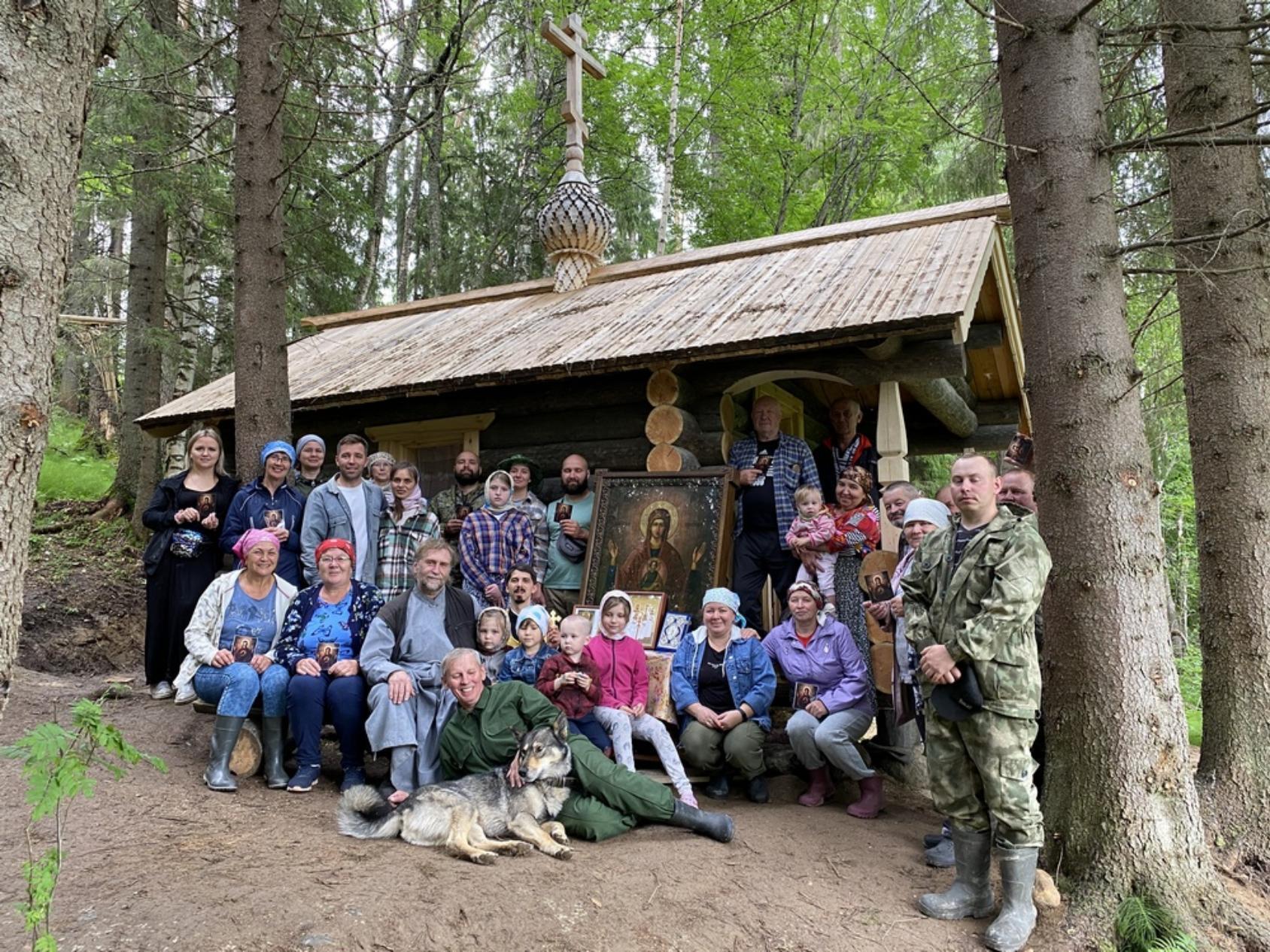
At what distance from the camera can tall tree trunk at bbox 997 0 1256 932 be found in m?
3.46

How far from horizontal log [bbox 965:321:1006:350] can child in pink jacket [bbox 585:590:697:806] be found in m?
4.41

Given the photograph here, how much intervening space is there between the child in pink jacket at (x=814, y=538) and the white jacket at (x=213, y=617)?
322 cm

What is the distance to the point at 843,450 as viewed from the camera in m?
7.61

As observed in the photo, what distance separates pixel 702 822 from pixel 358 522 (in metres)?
3.25

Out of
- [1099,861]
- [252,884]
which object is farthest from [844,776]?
[252,884]

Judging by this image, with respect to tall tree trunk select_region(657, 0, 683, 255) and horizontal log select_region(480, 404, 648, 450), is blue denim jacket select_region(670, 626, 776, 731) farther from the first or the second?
tall tree trunk select_region(657, 0, 683, 255)

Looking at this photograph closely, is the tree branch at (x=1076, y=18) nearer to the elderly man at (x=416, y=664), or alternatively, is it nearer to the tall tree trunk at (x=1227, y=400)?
the tall tree trunk at (x=1227, y=400)

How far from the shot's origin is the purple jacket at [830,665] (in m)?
4.87

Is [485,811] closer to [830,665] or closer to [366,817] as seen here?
[366,817]

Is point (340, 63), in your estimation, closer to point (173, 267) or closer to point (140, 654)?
point (173, 267)

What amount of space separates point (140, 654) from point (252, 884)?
682cm

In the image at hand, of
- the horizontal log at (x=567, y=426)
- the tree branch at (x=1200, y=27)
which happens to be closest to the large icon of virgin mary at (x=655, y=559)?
the horizontal log at (x=567, y=426)

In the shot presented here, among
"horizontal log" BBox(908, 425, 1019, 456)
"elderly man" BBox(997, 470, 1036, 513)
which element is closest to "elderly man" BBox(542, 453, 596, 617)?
"elderly man" BBox(997, 470, 1036, 513)

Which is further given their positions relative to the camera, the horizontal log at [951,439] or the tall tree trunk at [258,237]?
the horizontal log at [951,439]
